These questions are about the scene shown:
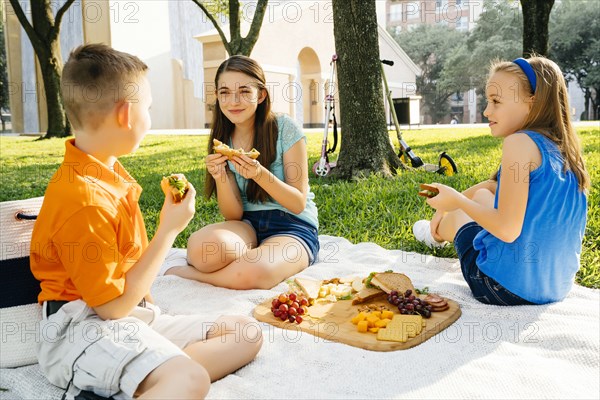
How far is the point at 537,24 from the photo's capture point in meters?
10.4

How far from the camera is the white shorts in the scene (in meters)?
1.64

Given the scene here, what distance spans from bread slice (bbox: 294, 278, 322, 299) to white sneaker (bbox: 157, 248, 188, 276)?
2.73 feet

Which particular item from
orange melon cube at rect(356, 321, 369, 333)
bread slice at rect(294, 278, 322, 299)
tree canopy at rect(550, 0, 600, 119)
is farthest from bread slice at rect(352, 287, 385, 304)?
tree canopy at rect(550, 0, 600, 119)

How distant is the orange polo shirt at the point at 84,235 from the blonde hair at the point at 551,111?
176 cm

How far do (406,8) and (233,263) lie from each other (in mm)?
53265

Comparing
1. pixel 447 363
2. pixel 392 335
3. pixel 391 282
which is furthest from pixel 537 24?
pixel 447 363

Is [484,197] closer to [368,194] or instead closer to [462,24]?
[368,194]

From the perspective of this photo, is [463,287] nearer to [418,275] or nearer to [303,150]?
[418,275]

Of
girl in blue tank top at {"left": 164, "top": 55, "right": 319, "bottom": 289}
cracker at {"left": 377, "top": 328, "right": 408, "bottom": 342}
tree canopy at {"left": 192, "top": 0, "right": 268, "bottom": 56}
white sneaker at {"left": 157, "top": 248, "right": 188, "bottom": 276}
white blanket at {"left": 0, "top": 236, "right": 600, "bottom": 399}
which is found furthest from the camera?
tree canopy at {"left": 192, "top": 0, "right": 268, "bottom": 56}

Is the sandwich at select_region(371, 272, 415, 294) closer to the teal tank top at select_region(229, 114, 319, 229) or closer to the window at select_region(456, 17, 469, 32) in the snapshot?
the teal tank top at select_region(229, 114, 319, 229)

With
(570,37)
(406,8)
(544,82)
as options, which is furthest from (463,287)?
(406,8)

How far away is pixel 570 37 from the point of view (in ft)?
104

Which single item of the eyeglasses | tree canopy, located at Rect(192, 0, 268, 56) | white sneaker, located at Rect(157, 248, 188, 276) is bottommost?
white sneaker, located at Rect(157, 248, 188, 276)

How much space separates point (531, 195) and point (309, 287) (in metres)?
1.12
